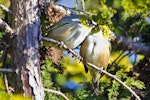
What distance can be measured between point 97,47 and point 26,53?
0.64 metres

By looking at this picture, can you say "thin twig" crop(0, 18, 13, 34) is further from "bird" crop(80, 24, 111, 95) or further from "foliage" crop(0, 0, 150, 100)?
"bird" crop(80, 24, 111, 95)

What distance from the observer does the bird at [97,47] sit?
2.63m

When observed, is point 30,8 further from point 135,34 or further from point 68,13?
point 135,34

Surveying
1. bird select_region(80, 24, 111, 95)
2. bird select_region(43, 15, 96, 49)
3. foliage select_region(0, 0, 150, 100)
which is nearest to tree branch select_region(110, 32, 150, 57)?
foliage select_region(0, 0, 150, 100)

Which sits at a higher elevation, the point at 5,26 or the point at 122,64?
the point at 5,26

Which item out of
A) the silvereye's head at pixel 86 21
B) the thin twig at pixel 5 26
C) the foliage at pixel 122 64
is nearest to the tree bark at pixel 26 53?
the thin twig at pixel 5 26

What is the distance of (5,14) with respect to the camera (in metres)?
2.65

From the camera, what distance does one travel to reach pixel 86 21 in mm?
2625

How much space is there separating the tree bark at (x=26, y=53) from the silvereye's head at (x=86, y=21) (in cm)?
45

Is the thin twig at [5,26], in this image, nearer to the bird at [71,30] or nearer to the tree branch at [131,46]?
the bird at [71,30]

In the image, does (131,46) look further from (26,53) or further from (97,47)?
(26,53)

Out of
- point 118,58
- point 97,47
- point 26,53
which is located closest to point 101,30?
point 97,47

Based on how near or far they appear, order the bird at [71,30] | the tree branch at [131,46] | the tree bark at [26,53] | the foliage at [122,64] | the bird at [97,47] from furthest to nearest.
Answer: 1. the tree branch at [131,46]
2. the foliage at [122,64]
3. the bird at [97,47]
4. the bird at [71,30]
5. the tree bark at [26,53]

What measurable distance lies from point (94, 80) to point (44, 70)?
0.26 m
